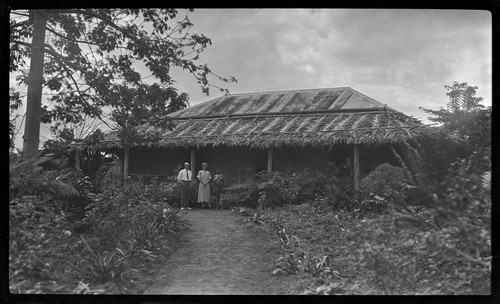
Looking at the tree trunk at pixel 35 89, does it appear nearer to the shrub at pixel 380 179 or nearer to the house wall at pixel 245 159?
the house wall at pixel 245 159

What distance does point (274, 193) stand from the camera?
422 inches

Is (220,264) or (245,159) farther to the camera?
(245,159)

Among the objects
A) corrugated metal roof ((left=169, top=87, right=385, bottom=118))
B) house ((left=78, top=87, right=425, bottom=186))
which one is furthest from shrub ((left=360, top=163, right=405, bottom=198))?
corrugated metal roof ((left=169, top=87, right=385, bottom=118))

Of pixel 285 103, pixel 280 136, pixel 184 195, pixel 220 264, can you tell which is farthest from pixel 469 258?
pixel 285 103

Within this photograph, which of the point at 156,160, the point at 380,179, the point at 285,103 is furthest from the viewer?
the point at 285,103

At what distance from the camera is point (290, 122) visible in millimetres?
13766

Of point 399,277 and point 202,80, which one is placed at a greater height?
point 202,80

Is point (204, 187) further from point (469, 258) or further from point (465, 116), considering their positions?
point (469, 258)

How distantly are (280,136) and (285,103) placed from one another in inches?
99.5

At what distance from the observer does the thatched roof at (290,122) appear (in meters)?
12.1

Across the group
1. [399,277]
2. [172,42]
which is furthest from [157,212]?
[399,277]

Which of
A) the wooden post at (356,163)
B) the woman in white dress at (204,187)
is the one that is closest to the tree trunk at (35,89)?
the woman in white dress at (204,187)

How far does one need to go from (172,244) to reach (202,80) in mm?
2782
